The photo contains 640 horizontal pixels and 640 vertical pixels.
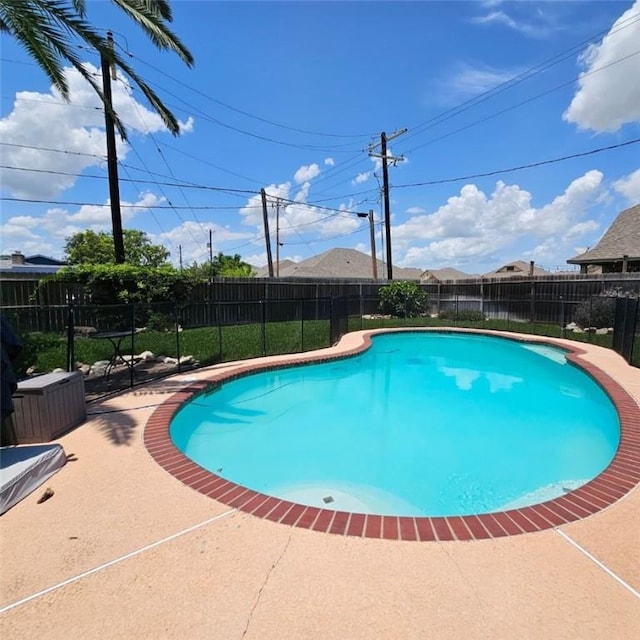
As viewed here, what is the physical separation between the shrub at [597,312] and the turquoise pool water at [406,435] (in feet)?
17.3

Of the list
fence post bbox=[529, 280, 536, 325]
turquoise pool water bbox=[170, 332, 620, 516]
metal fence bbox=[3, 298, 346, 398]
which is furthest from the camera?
fence post bbox=[529, 280, 536, 325]

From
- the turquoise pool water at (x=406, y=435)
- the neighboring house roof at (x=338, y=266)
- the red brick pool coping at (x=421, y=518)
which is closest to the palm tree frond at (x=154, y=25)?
the turquoise pool water at (x=406, y=435)

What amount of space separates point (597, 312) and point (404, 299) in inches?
311

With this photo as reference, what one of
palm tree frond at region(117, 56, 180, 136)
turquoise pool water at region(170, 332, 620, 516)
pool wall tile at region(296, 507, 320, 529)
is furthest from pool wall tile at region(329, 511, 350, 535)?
palm tree frond at region(117, 56, 180, 136)

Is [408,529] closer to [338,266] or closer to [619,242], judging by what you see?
[619,242]

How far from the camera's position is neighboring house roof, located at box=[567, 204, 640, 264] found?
59.3 feet

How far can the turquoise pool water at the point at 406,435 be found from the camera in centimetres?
452

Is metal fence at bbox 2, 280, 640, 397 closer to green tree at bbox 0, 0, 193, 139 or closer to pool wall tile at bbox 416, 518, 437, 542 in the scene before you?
green tree at bbox 0, 0, 193, 139

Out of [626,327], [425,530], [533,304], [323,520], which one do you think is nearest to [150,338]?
[323,520]

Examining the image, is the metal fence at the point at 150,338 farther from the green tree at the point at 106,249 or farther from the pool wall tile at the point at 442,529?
the green tree at the point at 106,249

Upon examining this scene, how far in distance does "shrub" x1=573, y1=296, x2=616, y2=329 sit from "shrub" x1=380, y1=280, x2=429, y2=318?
22.6 ft

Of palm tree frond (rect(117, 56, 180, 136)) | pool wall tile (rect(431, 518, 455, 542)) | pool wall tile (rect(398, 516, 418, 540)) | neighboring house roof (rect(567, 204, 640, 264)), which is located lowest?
pool wall tile (rect(431, 518, 455, 542))

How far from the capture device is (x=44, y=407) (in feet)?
14.3

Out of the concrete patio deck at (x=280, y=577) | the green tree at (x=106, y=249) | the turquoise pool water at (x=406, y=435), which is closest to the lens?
the concrete patio deck at (x=280, y=577)
